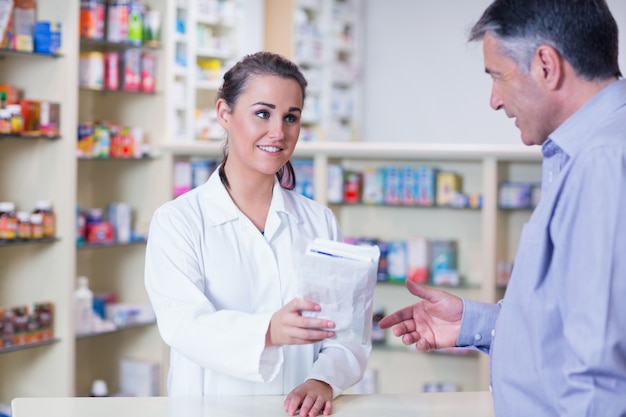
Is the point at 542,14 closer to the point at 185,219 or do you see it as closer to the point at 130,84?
the point at 185,219

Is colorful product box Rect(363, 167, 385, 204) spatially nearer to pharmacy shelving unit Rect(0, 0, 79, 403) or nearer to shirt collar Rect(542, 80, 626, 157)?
pharmacy shelving unit Rect(0, 0, 79, 403)

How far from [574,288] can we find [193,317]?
39.6 inches

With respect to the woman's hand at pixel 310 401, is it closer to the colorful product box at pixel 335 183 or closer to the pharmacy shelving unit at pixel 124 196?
the colorful product box at pixel 335 183

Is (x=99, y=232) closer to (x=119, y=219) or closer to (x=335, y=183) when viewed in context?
(x=119, y=219)

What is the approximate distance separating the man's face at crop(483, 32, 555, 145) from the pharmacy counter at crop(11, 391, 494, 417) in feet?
2.50

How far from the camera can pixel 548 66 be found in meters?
1.60

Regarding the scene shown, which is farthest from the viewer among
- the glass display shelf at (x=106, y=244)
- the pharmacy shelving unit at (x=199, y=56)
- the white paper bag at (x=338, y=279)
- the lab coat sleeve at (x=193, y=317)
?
the pharmacy shelving unit at (x=199, y=56)

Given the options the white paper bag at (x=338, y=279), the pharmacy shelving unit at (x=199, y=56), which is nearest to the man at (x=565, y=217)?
the white paper bag at (x=338, y=279)

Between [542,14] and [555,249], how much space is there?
1.39ft

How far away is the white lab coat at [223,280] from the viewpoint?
7.34 feet

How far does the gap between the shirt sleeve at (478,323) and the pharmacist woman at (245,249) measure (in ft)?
1.17

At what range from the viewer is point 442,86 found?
9.84 meters

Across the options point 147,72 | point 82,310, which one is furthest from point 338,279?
point 147,72

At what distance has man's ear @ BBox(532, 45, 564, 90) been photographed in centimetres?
159
